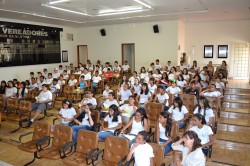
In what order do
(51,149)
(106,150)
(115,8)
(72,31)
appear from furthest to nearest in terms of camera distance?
(72,31), (115,8), (51,149), (106,150)

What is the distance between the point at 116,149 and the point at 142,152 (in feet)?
1.94

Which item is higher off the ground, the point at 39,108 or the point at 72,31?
the point at 72,31

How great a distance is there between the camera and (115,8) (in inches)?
311

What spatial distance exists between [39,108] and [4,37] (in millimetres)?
5112

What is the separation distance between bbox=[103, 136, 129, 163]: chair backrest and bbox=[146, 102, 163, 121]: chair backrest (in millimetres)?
1886

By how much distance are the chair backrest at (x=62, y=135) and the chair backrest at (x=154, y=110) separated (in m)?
2.07

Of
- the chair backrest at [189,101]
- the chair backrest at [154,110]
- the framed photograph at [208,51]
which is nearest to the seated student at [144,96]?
the chair backrest at [154,110]

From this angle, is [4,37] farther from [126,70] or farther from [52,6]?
[126,70]

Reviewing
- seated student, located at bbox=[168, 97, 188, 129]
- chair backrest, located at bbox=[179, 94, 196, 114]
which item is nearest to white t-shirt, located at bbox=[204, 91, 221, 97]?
chair backrest, located at bbox=[179, 94, 196, 114]

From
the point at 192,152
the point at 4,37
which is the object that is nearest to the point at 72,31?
the point at 4,37

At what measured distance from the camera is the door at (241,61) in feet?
38.2

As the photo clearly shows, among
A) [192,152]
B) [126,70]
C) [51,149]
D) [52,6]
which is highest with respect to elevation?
[52,6]

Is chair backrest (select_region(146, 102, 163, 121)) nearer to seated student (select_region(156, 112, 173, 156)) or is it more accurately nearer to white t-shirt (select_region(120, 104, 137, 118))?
white t-shirt (select_region(120, 104, 137, 118))

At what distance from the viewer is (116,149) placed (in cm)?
351
